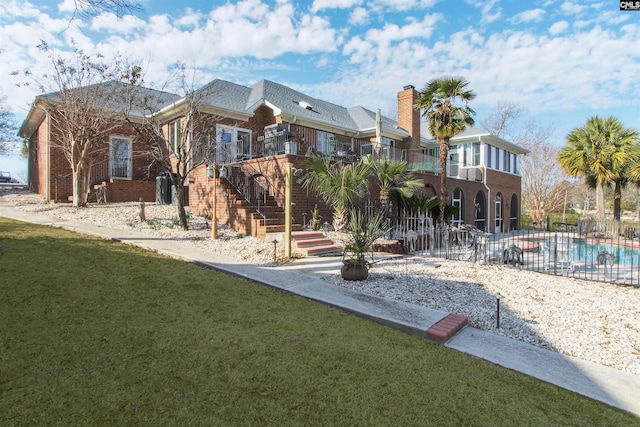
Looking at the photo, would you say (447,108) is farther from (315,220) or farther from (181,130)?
(181,130)

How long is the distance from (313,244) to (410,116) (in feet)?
53.4

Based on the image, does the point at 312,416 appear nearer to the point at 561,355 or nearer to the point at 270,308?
the point at 270,308

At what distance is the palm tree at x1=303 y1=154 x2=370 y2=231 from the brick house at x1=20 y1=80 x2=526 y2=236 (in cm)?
49

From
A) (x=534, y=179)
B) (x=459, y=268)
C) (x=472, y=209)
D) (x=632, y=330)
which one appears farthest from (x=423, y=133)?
(x=632, y=330)

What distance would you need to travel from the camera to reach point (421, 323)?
5008 mm

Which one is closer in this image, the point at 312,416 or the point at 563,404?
the point at 312,416

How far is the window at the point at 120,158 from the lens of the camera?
17.8 meters

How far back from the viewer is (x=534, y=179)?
1390 inches

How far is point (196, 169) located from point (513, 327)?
12.0 meters

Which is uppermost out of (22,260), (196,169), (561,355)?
(196,169)

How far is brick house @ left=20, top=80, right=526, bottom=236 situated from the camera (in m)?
12.4

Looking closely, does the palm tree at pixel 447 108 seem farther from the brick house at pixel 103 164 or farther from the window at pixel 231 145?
the brick house at pixel 103 164

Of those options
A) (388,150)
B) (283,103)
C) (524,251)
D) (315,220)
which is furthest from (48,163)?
(524,251)

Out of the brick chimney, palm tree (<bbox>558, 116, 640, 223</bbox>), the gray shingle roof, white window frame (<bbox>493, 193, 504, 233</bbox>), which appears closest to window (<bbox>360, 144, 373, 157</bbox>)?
the gray shingle roof
